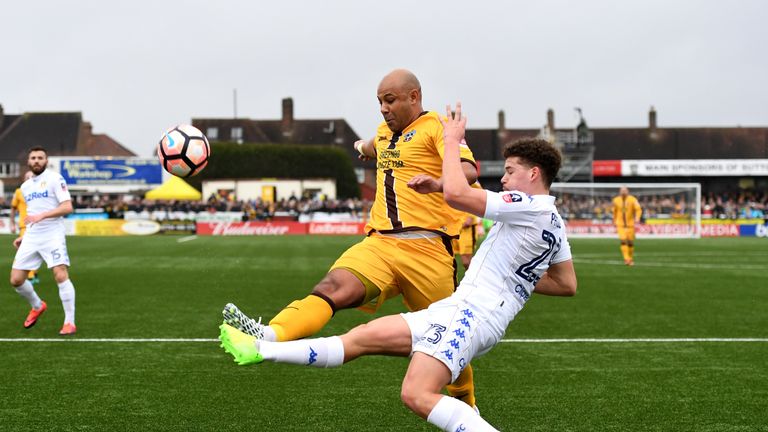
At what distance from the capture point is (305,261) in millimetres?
22797

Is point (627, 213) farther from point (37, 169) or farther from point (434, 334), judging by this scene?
point (434, 334)

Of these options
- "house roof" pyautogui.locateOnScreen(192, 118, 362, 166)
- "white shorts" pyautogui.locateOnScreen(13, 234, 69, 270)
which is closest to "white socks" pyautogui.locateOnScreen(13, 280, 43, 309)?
"white shorts" pyautogui.locateOnScreen(13, 234, 69, 270)

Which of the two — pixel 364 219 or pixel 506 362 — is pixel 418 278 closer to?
pixel 506 362

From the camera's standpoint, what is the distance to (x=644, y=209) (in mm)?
43531

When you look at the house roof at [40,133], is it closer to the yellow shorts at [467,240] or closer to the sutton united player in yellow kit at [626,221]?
the sutton united player in yellow kit at [626,221]

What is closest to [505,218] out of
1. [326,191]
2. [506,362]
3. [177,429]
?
[177,429]

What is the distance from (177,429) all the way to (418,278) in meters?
1.96

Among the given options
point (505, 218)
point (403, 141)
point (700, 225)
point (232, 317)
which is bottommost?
point (700, 225)

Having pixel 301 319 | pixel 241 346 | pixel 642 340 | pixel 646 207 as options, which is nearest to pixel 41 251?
pixel 301 319

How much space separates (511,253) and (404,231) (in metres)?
1.21

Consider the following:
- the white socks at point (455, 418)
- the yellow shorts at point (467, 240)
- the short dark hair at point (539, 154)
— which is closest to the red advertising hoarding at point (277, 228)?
the yellow shorts at point (467, 240)

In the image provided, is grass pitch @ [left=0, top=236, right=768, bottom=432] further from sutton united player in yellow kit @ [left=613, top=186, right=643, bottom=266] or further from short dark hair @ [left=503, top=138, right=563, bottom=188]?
sutton united player in yellow kit @ [left=613, top=186, right=643, bottom=266]

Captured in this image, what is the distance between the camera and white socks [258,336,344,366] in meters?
3.97

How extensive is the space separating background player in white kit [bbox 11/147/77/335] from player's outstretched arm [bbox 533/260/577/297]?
281 inches
